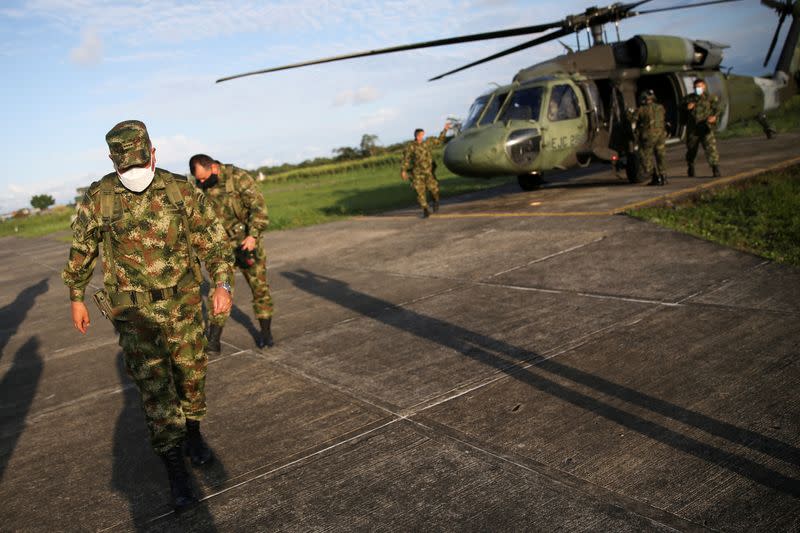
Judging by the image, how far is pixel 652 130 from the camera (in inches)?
463

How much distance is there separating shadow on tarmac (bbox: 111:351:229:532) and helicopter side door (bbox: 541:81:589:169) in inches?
A: 372

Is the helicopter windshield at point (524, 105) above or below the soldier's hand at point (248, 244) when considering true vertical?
above

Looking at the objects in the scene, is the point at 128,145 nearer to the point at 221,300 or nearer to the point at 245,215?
the point at 221,300

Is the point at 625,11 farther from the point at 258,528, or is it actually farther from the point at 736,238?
the point at 258,528

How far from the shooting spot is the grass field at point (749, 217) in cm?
685

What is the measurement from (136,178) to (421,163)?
10.1 meters

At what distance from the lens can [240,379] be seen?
5223mm

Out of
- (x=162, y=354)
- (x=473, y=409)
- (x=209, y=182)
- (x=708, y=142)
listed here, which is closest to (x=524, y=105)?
(x=708, y=142)

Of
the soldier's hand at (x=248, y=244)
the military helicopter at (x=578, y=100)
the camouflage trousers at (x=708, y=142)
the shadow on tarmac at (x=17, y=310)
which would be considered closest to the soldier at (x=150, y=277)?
the soldier's hand at (x=248, y=244)

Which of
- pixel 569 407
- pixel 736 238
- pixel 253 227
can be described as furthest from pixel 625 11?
pixel 569 407

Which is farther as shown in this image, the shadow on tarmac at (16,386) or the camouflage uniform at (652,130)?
the camouflage uniform at (652,130)

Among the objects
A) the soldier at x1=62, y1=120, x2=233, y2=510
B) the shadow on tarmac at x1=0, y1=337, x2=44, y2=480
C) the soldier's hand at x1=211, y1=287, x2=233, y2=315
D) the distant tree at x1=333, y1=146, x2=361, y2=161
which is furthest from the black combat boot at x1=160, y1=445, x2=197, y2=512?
the distant tree at x1=333, y1=146, x2=361, y2=161

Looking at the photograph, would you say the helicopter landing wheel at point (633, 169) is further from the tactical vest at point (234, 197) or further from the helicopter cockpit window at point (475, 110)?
the tactical vest at point (234, 197)

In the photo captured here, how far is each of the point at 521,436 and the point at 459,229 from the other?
7753mm
